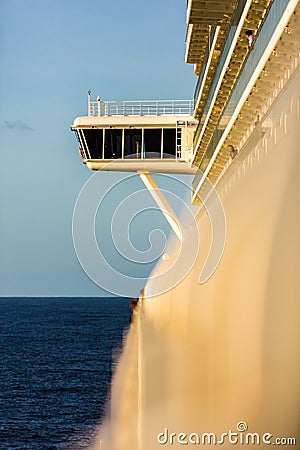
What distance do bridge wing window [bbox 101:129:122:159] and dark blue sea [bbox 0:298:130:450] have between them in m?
17.9

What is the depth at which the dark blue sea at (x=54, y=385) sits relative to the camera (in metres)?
45.0

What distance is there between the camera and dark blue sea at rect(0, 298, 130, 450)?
44969 millimetres

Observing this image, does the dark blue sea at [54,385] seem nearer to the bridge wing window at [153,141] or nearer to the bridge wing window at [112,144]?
the bridge wing window at [112,144]

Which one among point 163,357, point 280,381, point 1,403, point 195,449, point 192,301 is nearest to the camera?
point 280,381

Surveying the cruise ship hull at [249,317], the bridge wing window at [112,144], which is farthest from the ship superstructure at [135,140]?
the cruise ship hull at [249,317]

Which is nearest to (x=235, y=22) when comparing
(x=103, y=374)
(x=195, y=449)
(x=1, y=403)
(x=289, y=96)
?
(x=289, y=96)

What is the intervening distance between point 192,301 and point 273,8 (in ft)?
21.3

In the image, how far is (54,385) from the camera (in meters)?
62.7

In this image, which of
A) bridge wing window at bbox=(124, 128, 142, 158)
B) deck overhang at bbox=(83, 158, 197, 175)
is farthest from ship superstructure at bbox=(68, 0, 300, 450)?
bridge wing window at bbox=(124, 128, 142, 158)

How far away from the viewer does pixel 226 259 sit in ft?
32.0

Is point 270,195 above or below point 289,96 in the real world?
below

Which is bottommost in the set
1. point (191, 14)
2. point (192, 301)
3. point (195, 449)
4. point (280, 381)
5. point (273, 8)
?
point (195, 449)

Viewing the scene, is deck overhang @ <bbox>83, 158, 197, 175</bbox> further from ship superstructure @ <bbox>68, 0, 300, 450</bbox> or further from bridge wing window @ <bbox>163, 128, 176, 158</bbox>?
ship superstructure @ <bbox>68, 0, 300, 450</bbox>

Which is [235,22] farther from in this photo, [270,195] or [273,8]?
[270,195]
